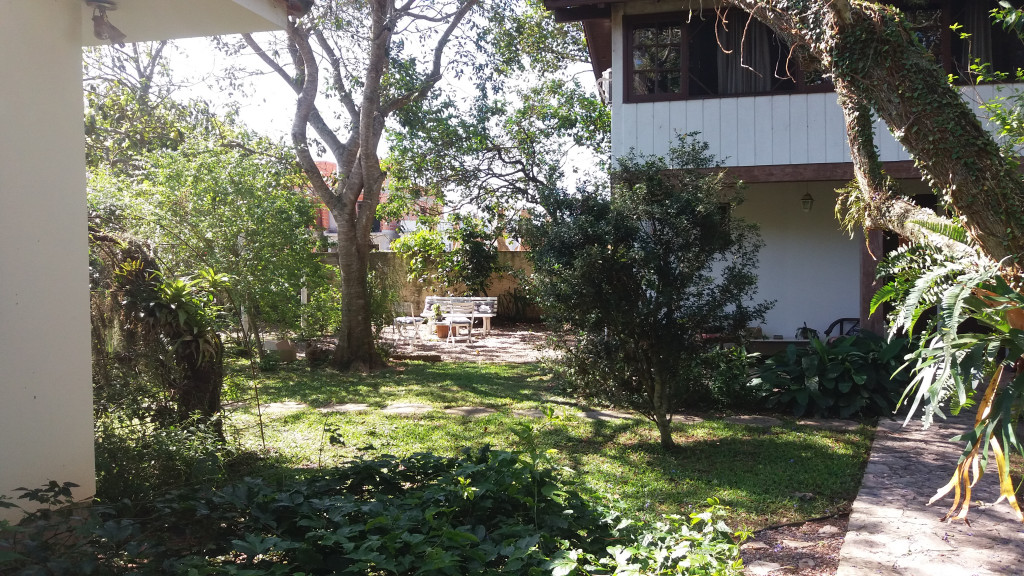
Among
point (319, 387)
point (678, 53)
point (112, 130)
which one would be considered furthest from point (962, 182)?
A: point (112, 130)

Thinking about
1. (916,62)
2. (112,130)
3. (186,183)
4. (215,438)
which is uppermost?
(112,130)

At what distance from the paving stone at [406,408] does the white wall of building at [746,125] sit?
421 centimetres

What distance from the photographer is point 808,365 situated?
27.4 ft

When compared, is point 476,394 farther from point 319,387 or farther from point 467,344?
point 467,344

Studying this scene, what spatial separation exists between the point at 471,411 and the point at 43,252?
5.33 meters

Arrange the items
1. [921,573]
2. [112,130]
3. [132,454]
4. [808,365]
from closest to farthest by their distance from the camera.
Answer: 1. [921,573]
2. [132,454]
3. [808,365]
4. [112,130]

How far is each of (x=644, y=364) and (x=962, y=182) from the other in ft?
12.7

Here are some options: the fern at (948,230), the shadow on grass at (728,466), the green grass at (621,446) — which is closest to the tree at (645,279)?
the shadow on grass at (728,466)

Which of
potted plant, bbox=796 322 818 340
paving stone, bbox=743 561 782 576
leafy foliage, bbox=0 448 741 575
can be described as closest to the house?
leafy foliage, bbox=0 448 741 575

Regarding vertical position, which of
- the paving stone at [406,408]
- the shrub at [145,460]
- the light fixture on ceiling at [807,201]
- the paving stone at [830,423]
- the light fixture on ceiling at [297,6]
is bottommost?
the paving stone at [830,423]

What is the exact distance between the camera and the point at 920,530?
4465 mm

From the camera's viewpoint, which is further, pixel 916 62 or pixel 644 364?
pixel 644 364

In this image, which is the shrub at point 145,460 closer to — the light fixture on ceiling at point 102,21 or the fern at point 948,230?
the light fixture on ceiling at point 102,21

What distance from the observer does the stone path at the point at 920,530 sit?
3932mm
